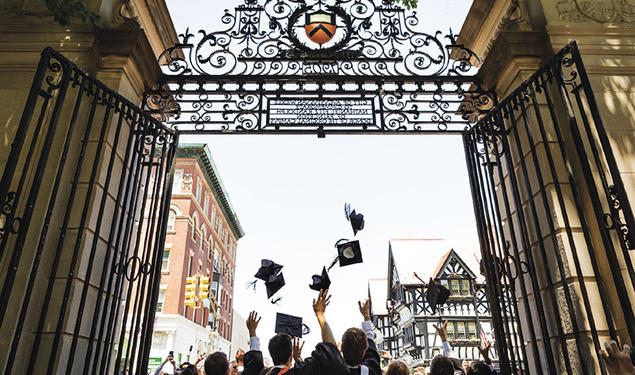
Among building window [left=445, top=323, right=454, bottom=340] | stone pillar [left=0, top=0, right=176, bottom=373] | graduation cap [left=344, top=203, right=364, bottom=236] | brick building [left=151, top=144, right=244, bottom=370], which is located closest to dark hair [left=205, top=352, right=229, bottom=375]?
stone pillar [left=0, top=0, right=176, bottom=373]

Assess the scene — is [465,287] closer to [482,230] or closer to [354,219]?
[354,219]

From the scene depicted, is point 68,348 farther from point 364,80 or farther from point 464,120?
point 464,120

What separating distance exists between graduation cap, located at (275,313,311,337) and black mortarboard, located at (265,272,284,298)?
882 millimetres

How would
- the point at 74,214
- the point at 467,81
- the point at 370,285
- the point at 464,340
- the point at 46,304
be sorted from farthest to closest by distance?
the point at 370,285 → the point at 464,340 → the point at 467,81 → the point at 74,214 → the point at 46,304

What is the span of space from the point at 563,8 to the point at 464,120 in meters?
1.88

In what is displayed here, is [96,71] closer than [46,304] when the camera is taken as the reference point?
No

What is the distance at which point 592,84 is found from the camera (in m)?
5.00

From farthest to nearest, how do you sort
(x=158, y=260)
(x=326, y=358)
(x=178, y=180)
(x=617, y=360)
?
(x=178, y=180), (x=158, y=260), (x=326, y=358), (x=617, y=360)

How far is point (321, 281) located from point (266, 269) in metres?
1.97

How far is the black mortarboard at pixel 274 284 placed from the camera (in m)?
7.40

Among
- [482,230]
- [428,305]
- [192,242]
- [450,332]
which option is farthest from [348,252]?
[192,242]

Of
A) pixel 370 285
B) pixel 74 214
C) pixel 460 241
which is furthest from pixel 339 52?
pixel 370 285

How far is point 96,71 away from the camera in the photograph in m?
5.33

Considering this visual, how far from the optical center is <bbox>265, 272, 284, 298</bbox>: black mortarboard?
7.40m
